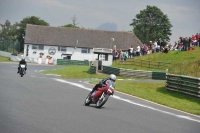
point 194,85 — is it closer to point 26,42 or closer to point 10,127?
point 10,127

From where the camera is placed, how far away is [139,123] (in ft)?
46.9

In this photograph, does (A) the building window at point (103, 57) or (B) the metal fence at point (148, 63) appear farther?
(A) the building window at point (103, 57)

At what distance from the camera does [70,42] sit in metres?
102

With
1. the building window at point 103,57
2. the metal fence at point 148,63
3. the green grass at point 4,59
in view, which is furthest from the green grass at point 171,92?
the green grass at point 4,59

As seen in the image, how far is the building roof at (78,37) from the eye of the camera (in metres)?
101

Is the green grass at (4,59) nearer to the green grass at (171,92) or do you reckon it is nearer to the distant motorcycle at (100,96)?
the green grass at (171,92)

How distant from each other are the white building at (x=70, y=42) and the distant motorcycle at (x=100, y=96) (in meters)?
81.5

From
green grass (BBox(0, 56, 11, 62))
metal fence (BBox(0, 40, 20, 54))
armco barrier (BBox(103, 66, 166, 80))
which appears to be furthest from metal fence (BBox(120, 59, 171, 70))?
metal fence (BBox(0, 40, 20, 54))

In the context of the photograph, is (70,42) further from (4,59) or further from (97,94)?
(97,94)

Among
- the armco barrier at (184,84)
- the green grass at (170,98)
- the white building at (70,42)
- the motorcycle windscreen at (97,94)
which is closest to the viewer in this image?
the motorcycle windscreen at (97,94)

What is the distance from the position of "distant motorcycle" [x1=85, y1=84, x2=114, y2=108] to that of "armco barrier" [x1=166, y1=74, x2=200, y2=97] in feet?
32.7

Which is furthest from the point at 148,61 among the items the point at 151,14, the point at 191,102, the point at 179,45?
the point at 191,102

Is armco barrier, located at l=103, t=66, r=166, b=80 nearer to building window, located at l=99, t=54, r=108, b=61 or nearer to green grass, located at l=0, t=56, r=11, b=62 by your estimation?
building window, located at l=99, t=54, r=108, b=61

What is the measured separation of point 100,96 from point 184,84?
11.6 meters
